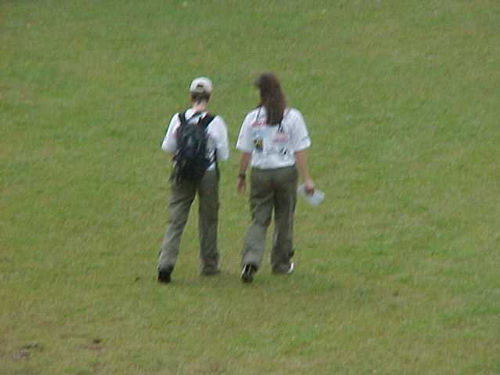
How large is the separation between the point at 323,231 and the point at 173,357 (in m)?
4.07

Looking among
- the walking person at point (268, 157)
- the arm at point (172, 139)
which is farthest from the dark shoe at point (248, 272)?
the arm at point (172, 139)

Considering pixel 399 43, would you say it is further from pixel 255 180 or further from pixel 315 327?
pixel 315 327

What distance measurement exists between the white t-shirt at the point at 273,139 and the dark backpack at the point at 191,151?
0.35 metres

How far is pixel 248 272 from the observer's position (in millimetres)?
11367

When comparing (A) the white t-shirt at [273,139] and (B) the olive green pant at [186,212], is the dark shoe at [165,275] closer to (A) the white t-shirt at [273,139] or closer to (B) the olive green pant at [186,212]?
(B) the olive green pant at [186,212]

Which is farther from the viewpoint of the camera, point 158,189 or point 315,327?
point 158,189

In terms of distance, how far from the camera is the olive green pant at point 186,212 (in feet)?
37.2

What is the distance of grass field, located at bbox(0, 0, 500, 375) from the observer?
9820 millimetres

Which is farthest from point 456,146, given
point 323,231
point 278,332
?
point 278,332

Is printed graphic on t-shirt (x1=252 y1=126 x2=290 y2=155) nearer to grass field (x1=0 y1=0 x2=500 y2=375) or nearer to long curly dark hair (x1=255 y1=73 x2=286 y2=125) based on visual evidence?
long curly dark hair (x1=255 y1=73 x2=286 y2=125)

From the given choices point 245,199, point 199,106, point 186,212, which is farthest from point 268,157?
point 245,199

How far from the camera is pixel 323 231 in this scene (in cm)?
1323

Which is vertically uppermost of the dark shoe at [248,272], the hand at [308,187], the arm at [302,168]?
the arm at [302,168]

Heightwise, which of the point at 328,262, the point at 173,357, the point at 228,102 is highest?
the point at 228,102
